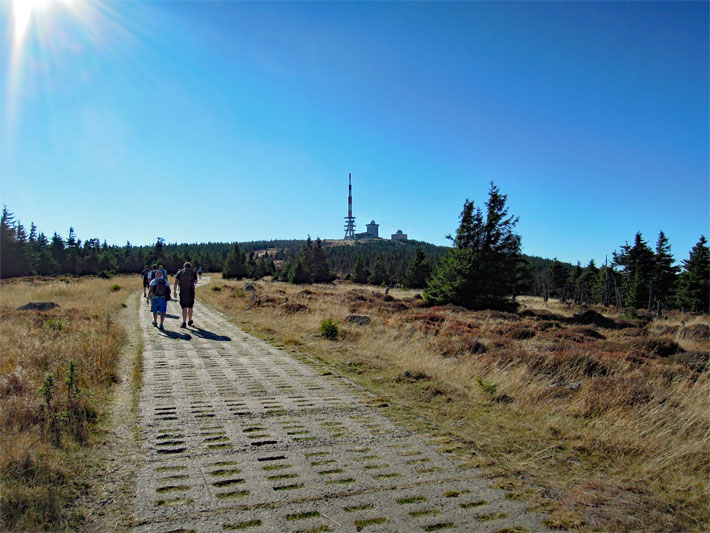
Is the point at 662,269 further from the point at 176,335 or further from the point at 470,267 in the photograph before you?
the point at 176,335

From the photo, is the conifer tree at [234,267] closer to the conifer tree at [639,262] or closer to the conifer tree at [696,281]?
the conifer tree at [639,262]

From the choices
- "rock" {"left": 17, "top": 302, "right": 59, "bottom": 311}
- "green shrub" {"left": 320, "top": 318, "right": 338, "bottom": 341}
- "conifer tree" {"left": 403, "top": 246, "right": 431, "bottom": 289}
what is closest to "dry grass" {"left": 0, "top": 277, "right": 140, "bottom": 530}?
"green shrub" {"left": 320, "top": 318, "right": 338, "bottom": 341}

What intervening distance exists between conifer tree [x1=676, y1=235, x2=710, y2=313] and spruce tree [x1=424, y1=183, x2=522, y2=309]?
3516 centimetres

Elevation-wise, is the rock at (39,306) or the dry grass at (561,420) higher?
the rock at (39,306)

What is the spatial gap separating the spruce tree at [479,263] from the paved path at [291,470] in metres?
21.0

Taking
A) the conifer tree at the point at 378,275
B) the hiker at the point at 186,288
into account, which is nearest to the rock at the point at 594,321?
the hiker at the point at 186,288

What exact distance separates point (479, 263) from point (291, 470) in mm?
24579

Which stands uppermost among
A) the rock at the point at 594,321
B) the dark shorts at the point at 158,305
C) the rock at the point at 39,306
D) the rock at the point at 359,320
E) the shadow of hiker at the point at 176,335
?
the dark shorts at the point at 158,305

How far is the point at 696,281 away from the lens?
4894cm

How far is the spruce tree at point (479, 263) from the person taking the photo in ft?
86.1

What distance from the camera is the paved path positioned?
2957mm

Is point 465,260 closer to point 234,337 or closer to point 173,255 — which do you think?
point 234,337

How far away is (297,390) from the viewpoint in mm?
6445

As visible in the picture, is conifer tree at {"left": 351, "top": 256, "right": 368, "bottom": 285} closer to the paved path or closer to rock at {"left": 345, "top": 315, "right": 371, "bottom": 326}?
rock at {"left": 345, "top": 315, "right": 371, "bottom": 326}
